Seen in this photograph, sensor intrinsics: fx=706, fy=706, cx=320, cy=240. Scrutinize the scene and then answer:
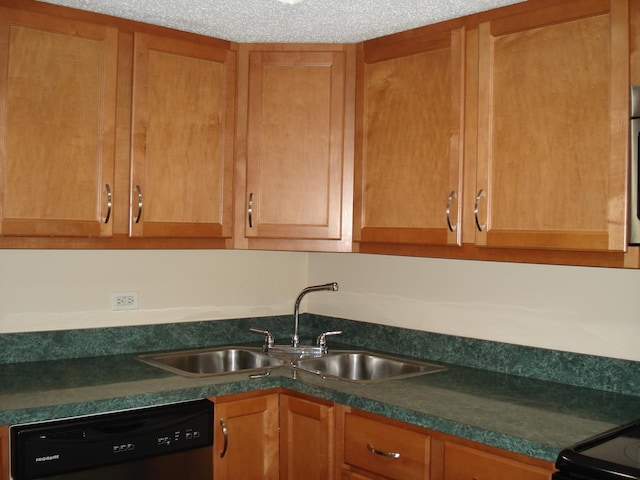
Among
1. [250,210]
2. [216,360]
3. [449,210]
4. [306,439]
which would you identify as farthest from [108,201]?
[449,210]

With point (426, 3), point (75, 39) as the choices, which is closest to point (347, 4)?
point (426, 3)

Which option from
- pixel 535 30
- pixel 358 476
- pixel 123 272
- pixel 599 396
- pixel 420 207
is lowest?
pixel 358 476

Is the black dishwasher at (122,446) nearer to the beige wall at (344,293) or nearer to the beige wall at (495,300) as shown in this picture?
the beige wall at (344,293)

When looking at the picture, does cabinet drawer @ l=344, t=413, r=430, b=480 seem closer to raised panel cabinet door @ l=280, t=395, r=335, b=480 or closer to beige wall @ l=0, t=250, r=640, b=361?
raised panel cabinet door @ l=280, t=395, r=335, b=480

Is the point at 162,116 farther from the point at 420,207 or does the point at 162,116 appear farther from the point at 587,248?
the point at 587,248

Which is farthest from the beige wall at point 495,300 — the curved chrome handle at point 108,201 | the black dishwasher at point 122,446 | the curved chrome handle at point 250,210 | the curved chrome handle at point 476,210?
the curved chrome handle at point 108,201

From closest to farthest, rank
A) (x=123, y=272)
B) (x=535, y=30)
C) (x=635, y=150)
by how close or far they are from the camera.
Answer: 1. (x=635, y=150)
2. (x=535, y=30)
3. (x=123, y=272)

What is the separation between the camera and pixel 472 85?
239 cm

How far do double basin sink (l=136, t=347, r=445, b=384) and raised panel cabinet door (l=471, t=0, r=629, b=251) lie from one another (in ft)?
2.65

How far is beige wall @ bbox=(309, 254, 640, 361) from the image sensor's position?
2369mm

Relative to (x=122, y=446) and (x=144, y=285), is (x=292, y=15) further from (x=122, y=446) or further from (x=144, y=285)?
(x=122, y=446)

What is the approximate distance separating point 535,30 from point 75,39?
1542 mm

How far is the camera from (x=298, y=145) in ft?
9.21

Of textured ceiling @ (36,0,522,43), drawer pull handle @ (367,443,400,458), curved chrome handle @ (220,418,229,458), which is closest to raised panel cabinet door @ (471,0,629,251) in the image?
textured ceiling @ (36,0,522,43)
